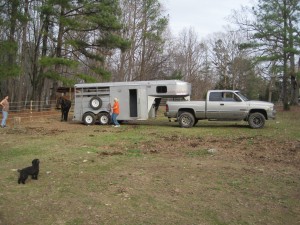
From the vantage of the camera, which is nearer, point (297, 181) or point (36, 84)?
point (297, 181)

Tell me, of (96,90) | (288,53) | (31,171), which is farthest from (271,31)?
(31,171)

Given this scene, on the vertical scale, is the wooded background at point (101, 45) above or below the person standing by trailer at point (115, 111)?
above

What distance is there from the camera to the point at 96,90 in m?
19.7

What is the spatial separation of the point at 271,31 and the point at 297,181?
27.6m

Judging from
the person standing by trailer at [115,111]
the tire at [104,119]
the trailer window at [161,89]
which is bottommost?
the tire at [104,119]

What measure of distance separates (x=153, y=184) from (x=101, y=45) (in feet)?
67.4

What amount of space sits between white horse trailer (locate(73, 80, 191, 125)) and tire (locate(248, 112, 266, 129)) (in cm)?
389

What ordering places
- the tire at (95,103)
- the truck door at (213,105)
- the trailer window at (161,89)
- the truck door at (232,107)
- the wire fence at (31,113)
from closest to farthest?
the truck door at (232,107), the truck door at (213,105), the trailer window at (161,89), the tire at (95,103), the wire fence at (31,113)

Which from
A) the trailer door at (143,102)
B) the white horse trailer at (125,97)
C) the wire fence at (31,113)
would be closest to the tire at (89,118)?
the white horse trailer at (125,97)

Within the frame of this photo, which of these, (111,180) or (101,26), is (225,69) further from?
(111,180)

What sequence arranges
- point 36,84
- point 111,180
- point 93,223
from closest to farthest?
point 93,223 < point 111,180 < point 36,84

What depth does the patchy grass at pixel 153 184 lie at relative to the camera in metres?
5.21

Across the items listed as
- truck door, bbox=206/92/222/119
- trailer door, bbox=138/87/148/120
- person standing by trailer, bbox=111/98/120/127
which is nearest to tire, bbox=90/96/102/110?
person standing by trailer, bbox=111/98/120/127

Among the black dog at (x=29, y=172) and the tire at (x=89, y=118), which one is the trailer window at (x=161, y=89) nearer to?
the tire at (x=89, y=118)
